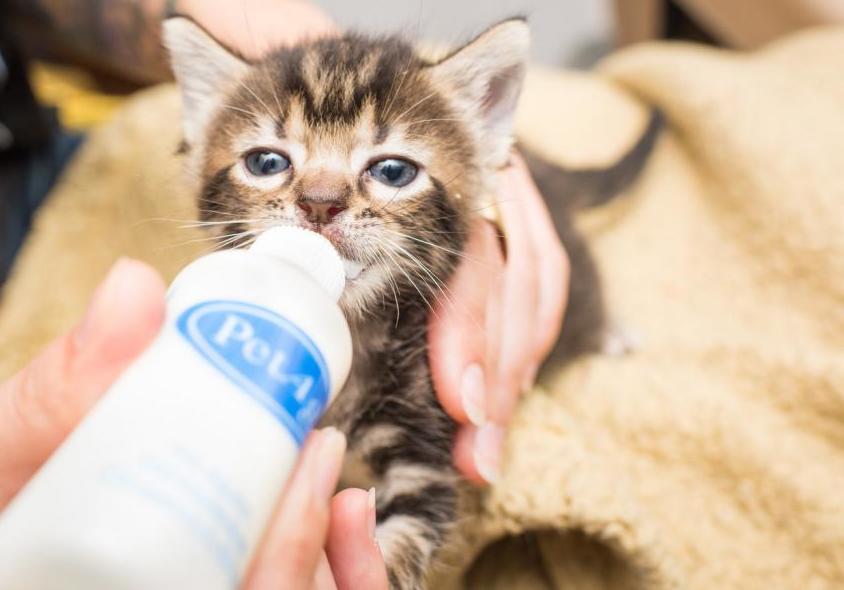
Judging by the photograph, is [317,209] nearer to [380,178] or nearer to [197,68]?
[380,178]

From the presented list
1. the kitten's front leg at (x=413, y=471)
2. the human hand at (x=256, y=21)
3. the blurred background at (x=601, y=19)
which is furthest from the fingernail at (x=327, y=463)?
the blurred background at (x=601, y=19)

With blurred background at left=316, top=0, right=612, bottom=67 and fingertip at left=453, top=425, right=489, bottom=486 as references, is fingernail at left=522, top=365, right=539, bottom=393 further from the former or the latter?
blurred background at left=316, top=0, right=612, bottom=67

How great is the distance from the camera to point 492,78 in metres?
0.94

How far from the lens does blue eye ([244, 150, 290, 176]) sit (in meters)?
0.81

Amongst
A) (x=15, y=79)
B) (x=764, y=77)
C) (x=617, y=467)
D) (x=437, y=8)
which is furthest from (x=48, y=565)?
(x=437, y=8)

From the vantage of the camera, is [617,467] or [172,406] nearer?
[172,406]

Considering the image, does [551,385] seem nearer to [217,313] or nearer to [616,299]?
[616,299]

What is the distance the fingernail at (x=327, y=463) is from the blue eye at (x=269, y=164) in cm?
40

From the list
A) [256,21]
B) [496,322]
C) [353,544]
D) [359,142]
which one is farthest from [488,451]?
[256,21]

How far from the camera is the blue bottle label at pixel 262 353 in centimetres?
46

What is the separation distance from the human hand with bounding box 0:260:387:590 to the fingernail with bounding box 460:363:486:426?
0.38m

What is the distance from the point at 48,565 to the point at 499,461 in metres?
0.71

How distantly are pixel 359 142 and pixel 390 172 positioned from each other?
0.05m

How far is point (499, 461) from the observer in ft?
3.30
